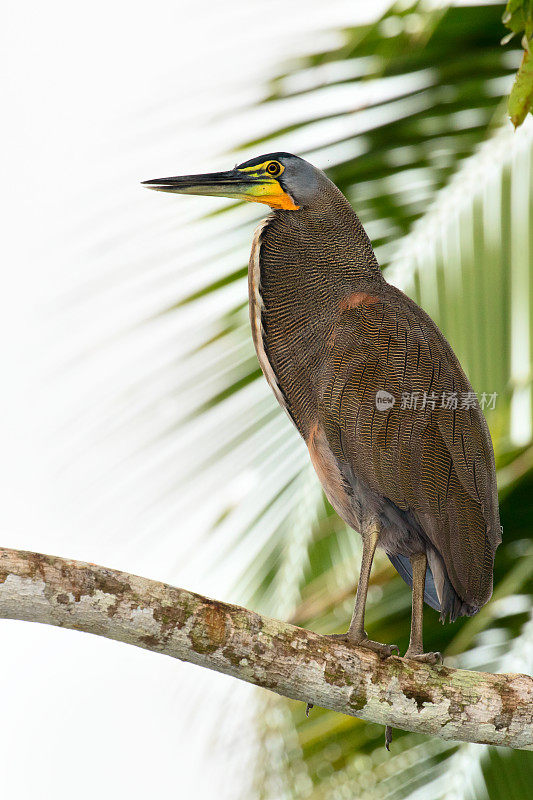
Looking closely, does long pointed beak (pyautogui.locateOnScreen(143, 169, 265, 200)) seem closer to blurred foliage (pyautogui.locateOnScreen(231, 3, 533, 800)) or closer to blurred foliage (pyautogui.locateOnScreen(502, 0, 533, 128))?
blurred foliage (pyautogui.locateOnScreen(231, 3, 533, 800))

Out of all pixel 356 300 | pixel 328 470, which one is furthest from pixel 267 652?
pixel 356 300

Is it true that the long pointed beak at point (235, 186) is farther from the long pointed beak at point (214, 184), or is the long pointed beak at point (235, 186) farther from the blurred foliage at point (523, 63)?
the blurred foliage at point (523, 63)

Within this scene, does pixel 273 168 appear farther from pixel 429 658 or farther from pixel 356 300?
pixel 429 658

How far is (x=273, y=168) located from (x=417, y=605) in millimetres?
1308

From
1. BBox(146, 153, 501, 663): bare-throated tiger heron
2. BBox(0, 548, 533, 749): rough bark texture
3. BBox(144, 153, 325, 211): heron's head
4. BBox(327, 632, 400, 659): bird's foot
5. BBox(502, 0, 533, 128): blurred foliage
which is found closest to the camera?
BBox(502, 0, 533, 128): blurred foliage

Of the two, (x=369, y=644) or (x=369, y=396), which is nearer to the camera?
(x=369, y=644)

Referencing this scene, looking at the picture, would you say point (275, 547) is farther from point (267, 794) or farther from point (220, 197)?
point (220, 197)

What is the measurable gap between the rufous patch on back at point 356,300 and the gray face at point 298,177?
343 millimetres

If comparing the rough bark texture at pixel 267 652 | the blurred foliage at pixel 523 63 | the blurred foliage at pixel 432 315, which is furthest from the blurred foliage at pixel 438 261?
the blurred foliage at pixel 523 63

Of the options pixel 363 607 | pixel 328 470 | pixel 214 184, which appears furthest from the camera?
pixel 214 184

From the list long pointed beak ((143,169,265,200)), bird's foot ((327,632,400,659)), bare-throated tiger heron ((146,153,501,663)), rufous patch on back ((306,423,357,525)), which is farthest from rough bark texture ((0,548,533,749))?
long pointed beak ((143,169,265,200))

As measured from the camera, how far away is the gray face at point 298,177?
275 centimetres

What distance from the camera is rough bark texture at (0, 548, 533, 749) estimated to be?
1.77m

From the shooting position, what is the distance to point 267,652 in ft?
6.44
